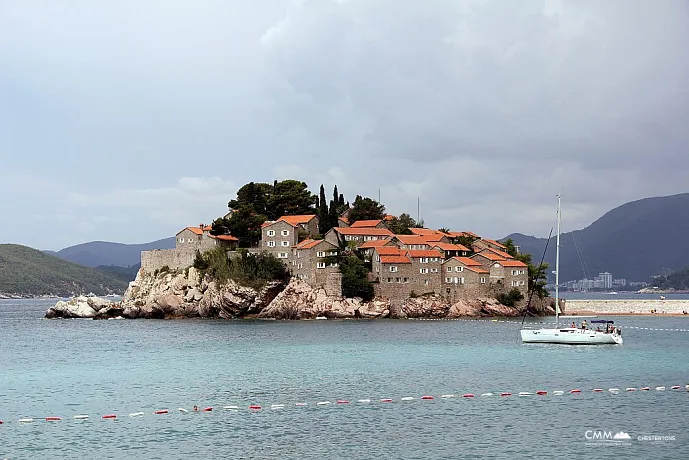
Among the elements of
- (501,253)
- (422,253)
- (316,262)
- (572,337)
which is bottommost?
(572,337)

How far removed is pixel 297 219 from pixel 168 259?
18.0m

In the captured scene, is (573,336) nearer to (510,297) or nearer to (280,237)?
(510,297)

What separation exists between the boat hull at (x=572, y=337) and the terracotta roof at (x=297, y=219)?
4556 centimetres

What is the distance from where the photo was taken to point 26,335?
259 ft

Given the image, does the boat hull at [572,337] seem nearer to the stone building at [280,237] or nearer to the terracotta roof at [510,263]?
the terracotta roof at [510,263]

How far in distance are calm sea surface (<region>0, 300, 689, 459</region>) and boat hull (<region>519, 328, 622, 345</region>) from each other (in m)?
1.51

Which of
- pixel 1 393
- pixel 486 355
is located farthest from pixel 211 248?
pixel 1 393

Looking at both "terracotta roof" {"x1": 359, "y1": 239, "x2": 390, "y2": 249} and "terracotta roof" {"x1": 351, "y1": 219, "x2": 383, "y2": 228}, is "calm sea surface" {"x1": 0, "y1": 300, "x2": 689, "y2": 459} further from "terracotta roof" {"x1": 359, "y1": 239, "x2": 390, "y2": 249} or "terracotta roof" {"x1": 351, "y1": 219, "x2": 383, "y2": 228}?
"terracotta roof" {"x1": 351, "y1": 219, "x2": 383, "y2": 228}

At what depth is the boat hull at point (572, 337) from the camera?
5981cm

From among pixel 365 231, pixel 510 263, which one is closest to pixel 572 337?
pixel 510 263

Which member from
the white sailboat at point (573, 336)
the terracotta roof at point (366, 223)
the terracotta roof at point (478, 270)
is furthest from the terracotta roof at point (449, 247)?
the white sailboat at point (573, 336)

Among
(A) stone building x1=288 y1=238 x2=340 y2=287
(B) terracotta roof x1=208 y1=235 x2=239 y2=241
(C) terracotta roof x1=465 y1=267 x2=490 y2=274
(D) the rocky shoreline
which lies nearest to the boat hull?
(D) the rocky shoreline

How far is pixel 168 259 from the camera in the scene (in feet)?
351

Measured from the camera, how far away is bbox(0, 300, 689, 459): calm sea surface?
26.4m
